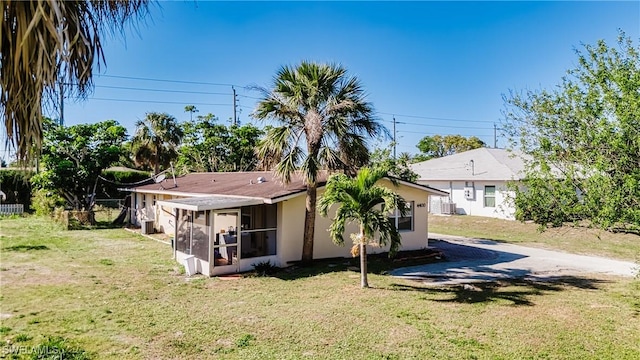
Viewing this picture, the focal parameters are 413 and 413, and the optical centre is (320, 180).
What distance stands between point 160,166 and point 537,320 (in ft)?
109

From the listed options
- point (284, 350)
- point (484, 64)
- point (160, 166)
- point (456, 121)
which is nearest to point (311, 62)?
point (284, 350)

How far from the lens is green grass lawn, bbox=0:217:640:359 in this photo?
6945 mm

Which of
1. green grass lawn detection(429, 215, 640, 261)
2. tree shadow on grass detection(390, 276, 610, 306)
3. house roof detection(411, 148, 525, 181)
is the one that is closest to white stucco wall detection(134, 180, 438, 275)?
tree shadow on grass detection(390, 276, 610, 306)

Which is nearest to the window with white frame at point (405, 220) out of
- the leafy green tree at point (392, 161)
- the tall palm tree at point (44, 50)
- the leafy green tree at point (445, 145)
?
the leafy green tree at point (392, 161)

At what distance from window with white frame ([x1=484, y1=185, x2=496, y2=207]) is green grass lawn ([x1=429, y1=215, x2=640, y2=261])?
1.23 meters

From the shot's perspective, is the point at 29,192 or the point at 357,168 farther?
the point at 29,192

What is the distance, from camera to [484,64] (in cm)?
2438

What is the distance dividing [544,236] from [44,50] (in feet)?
79.7

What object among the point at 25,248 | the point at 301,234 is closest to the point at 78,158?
the point at 25,248

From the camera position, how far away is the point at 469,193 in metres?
29.4

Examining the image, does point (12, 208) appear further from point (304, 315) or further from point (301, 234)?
point (304, 315)

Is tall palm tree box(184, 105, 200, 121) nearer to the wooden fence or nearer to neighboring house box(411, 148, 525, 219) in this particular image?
the wooden fence

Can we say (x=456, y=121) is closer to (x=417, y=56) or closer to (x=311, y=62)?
(x=417, y=56)

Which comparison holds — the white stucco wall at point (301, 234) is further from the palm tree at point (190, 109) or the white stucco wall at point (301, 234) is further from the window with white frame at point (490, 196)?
the palm tree at point (190, 109)
